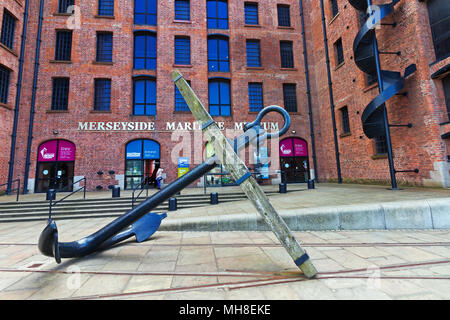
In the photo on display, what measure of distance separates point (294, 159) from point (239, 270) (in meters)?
14.2

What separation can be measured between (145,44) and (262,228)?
1622 cm

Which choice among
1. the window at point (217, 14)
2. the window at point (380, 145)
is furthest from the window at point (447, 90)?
the window at point (217, 14)

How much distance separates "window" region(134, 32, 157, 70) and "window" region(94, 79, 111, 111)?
256 cm

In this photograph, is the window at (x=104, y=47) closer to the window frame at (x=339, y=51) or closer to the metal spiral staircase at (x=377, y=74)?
the metal spiral staircase at (x=377, y=74)

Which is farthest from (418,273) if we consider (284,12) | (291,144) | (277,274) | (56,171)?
(284,12)

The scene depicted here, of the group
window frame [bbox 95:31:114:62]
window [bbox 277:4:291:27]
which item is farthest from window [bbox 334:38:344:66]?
window frame [bbox 95:31:114:62]

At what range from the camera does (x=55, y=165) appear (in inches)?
514

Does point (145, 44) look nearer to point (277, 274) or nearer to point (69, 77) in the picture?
point (69, 77)

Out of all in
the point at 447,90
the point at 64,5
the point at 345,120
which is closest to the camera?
the point at 447,90

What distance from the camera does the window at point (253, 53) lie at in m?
16.2

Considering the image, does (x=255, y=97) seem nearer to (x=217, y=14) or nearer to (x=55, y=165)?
(x=217, y=14)

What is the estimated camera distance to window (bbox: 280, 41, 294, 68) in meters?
16.6

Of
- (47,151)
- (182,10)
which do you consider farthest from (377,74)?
(47,151)
